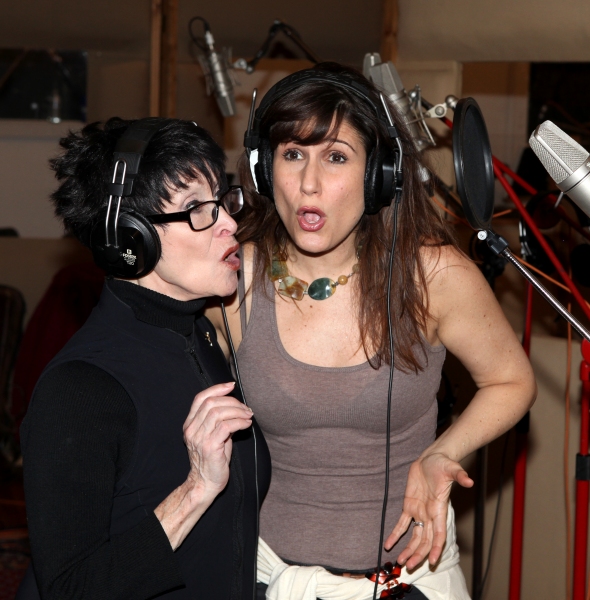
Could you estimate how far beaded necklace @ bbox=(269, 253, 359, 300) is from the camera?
1616 mm

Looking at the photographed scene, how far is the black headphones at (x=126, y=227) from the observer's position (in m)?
1.21

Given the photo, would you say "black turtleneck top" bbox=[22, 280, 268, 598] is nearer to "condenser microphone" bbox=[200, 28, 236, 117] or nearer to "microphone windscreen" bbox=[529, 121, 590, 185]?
"microphone windscreen" bbox=[529, 121, 590, 185]

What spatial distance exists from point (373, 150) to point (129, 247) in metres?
0.55

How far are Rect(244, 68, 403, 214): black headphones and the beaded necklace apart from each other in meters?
0.17

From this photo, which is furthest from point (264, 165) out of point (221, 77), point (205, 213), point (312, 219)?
point (221, 77)

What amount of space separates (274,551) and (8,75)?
15.6 feet

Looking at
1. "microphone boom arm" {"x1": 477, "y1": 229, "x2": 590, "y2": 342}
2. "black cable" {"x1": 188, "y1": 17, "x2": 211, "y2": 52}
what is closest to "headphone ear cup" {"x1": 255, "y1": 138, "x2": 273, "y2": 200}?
"microphone boom arm" {"x1": 477, "y1": 229, "x2": 590, "y2": 342}

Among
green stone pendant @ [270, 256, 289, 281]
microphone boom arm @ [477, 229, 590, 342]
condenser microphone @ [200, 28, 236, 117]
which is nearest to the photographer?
microphone boom arm @ [477, 229, 590, 342]

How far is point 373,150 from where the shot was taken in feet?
4.95

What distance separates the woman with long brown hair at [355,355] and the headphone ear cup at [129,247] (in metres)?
0.34

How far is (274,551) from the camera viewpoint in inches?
59.4

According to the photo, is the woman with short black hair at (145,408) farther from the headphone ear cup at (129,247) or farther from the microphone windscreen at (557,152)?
the microphone windscreen at (557,152)

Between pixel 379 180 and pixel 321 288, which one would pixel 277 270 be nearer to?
pixel 321 288

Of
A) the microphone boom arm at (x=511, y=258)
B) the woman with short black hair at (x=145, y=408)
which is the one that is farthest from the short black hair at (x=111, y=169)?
the microphone boom arm at (x=511, y=258)
